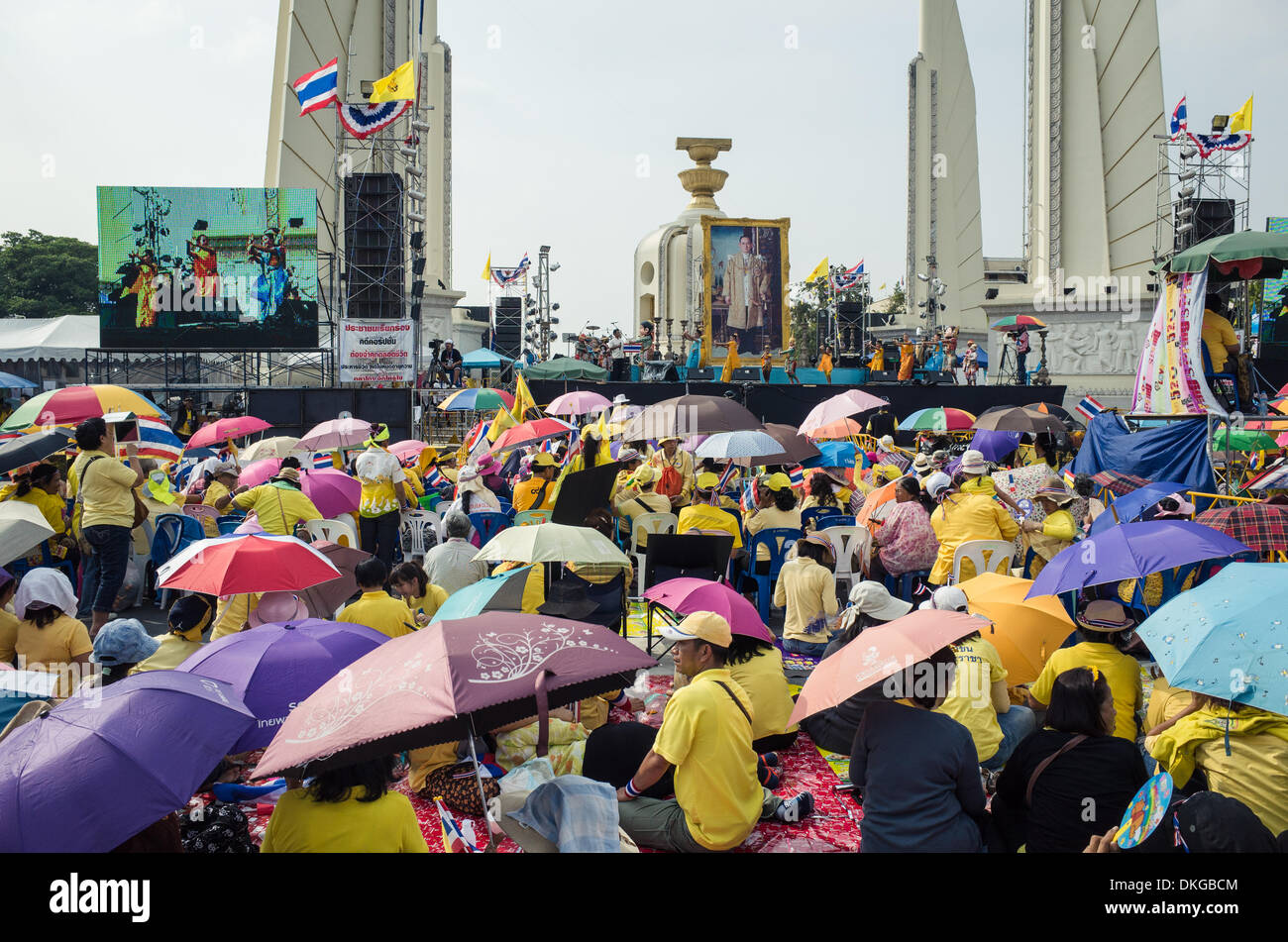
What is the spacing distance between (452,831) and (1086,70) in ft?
106

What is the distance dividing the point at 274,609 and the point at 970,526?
4.54m

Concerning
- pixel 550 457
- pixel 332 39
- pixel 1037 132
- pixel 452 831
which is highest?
pixel 332 39

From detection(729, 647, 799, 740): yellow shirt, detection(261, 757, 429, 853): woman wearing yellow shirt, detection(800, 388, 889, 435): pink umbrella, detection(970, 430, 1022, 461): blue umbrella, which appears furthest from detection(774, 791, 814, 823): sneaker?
detection(970, 430, 1022, 461): blue umbrella

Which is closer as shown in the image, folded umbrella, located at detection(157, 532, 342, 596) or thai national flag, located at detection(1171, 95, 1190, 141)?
folded umbrella, located at detection(157, 532, 342, 596)

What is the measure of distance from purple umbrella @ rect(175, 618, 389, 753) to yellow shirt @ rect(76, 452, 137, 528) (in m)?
3.52

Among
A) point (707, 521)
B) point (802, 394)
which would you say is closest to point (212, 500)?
point (707, 521)

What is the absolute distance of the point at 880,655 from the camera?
345 cm

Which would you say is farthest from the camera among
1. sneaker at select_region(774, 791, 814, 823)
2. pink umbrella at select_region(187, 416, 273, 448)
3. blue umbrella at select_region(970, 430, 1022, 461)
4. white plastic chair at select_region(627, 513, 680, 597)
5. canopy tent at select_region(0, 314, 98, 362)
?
Answer: canopy tent at select_region(0, 314, 98, 362)

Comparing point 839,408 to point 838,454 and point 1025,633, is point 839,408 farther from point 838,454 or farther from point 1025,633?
point 1025,633

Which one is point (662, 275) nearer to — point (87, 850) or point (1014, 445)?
point (1014, 445)

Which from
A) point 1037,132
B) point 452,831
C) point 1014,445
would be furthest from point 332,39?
point 452,831

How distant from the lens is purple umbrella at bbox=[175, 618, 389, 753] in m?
3.92

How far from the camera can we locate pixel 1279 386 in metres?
18.0

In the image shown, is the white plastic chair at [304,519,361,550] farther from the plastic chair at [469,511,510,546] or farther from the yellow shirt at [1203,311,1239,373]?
the yellow shirt at [1203,311,1239,373]
